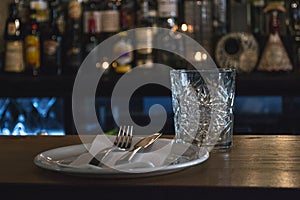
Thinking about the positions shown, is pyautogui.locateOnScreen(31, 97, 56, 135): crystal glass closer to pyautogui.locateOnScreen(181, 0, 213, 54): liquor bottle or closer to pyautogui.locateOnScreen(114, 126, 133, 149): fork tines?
pyautogui.locateOnScreen(181, 0, 213, 54): liquor bottle

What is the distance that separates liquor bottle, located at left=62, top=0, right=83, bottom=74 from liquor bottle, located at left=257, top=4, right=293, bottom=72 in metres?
0.72

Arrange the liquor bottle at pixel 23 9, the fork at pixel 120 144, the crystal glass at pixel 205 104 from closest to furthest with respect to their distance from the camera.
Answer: the fork at pixel 120 144, the crystal glass at pixel 205 104, the liquor bottle at pixel 23 9

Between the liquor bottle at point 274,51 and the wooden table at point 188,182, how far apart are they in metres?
1.41

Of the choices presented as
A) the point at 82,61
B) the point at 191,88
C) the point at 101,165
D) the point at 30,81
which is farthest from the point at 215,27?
the point at 101,165

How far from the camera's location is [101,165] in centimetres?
66

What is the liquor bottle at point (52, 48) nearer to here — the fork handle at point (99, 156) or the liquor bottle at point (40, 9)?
the liquor bottle at point (40, 9)

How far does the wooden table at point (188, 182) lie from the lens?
1.87ft

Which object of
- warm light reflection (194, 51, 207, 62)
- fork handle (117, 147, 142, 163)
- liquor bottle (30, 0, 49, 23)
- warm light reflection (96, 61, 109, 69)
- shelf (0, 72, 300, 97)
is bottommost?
shelf (0, 72, 300, 97)

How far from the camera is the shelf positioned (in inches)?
78.7

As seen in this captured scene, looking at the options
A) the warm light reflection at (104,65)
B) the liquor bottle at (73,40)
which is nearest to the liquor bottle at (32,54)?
the liquor bottle at (73,40)

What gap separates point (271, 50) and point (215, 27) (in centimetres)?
24

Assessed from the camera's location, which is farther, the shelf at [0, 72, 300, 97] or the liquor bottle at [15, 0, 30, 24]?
the liquor bottle at [15, 0, 30, 24]

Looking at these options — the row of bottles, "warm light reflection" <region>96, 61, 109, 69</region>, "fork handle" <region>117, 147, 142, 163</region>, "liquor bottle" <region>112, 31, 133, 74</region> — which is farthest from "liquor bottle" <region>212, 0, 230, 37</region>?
"fork handle" <region>117, 147, 142, 163</region>

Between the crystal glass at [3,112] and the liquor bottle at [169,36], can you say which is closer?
the liquor bottle at [169,36]
